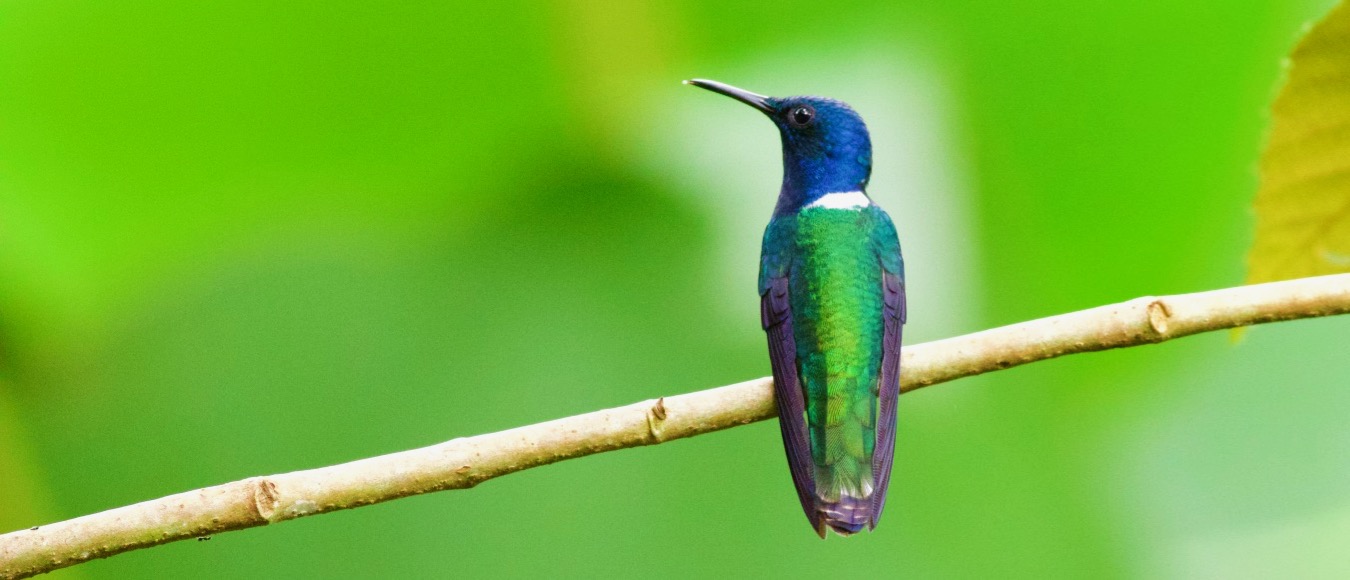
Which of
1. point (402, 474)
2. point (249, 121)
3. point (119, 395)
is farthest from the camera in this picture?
point (119, 395)

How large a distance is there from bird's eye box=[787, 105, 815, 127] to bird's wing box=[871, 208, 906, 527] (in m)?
0.16

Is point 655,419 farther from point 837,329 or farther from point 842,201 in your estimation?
point 842,201

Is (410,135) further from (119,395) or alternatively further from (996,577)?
(996,577)

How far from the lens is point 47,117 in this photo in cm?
107

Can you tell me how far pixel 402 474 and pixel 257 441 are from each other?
0.62 metres

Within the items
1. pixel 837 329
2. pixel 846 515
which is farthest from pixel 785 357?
pixel 846 515

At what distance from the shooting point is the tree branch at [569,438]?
595 mm

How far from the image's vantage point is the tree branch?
60 centimetres

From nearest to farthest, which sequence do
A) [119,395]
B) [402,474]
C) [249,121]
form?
[402,474] → [249,121] → [119,395]

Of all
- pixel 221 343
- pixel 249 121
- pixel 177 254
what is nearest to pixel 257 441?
pixel 221 343

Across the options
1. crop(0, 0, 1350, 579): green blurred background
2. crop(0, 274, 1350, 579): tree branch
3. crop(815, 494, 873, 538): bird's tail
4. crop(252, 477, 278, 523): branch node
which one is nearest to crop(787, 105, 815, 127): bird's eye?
crop(0, 0, 1350, 579): green blurred background

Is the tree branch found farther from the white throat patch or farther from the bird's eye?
the bird's eye

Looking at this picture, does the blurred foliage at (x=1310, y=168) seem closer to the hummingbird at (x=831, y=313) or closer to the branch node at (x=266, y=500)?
the hummingbird at (x=831, y=313)

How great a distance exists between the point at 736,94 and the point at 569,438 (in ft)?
1.74
